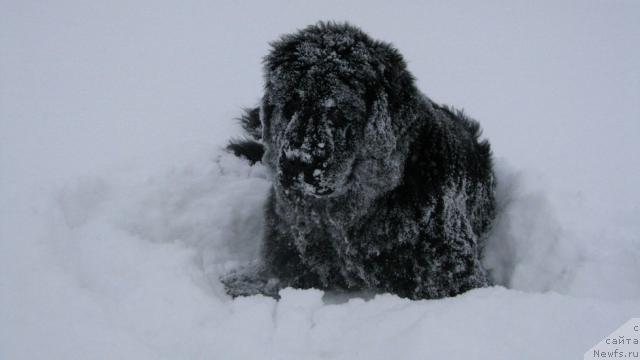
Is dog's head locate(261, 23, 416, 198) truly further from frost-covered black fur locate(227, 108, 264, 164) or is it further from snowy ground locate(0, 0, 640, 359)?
frost-covered black fur locate(227, 108, 264, 164)

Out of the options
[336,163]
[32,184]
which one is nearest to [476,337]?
[336,163]

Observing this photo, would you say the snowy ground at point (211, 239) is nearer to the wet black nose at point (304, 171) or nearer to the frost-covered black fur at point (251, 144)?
the frost-covered black fur at point (251, 144)

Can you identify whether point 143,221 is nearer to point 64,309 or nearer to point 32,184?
point 32,184

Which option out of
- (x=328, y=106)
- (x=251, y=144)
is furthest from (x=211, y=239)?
(x=328, y=106)

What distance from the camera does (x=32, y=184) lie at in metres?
3.88

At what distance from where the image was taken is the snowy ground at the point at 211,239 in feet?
7.09

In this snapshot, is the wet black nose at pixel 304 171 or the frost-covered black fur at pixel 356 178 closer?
the wet black nose at pixel 304 171

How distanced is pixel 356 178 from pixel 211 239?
1.34 meters

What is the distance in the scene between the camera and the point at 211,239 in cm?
390

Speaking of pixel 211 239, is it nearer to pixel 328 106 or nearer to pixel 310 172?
pixel 310 172

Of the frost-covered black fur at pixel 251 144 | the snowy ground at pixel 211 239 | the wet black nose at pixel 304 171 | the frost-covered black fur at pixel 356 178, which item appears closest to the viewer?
the snowy ground at pixel 211 239

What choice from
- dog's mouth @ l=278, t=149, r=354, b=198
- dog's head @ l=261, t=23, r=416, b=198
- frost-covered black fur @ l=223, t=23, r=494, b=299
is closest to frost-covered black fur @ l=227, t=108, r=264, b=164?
frost-covered black fur @ l=223, t=23, r=494, b=299

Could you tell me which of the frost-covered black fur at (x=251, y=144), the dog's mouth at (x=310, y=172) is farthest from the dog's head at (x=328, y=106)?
the frost-covered black fur at (x=251, y=144)

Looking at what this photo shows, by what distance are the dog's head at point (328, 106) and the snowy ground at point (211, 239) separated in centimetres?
73
